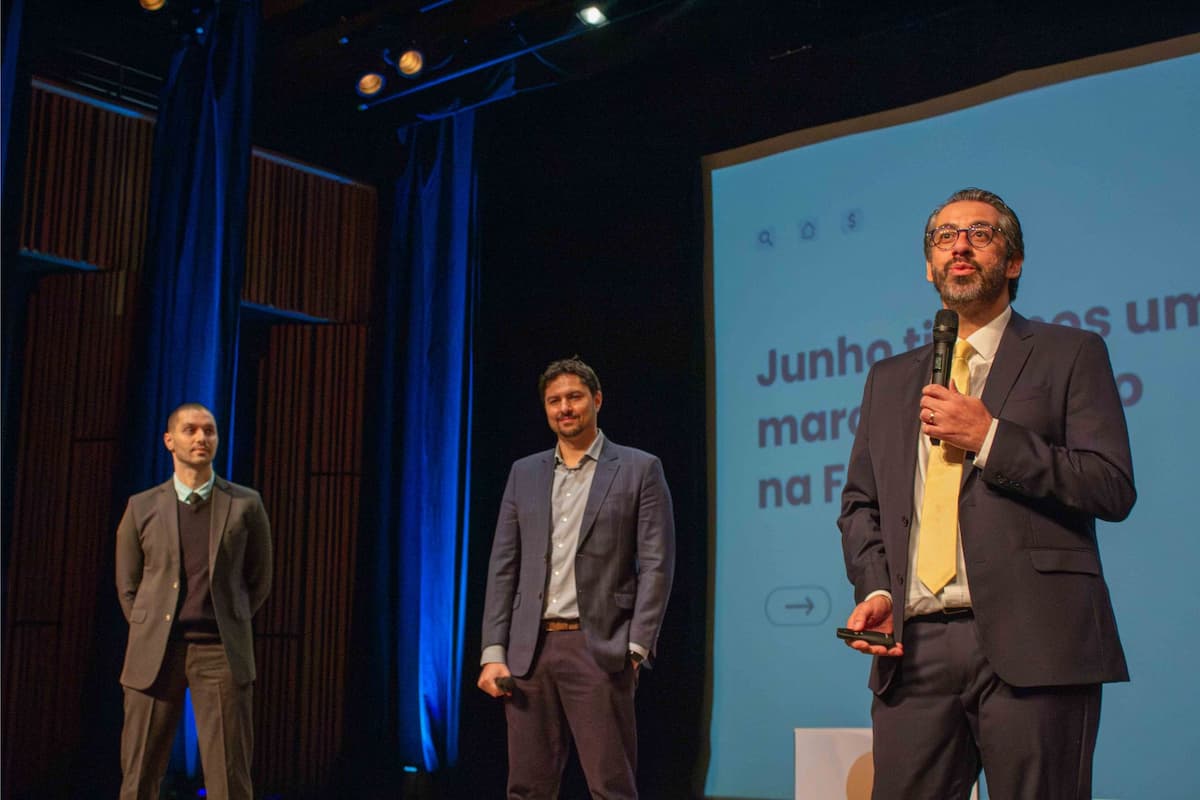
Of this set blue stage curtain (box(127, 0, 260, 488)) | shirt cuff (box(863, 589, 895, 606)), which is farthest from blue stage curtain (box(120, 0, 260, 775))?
shirt cuff (box(863, 589, 895, 606))

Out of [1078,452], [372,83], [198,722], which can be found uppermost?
[372,83]

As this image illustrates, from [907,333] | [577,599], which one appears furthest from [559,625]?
[907,333]

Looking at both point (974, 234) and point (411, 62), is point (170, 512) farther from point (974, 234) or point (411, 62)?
point (974, 234)

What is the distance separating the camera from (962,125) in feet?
14.6

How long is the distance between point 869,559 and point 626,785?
5.65 feet

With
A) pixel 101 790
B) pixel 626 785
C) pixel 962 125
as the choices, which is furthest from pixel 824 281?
pixel 101 790

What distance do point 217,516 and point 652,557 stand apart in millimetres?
1750

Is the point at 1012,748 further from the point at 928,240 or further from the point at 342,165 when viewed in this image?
the point at 342,165

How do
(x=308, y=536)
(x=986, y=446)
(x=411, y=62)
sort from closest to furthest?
(x=986, y=446)
(x=411, y=62)
(x=308, y=536)

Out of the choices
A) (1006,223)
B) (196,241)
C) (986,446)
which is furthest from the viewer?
(196,241)

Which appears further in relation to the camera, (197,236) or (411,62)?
(411,62)

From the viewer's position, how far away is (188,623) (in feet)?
13.9

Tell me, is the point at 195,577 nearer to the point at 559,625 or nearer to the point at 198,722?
the point at 198,722

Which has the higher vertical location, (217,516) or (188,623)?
(217,516)
